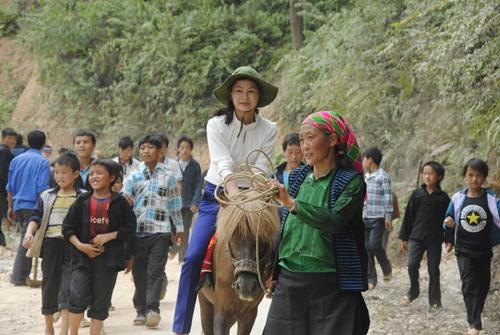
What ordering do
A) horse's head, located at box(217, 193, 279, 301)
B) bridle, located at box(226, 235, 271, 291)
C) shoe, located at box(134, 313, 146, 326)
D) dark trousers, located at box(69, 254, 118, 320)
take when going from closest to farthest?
bridle, located at box(226, 235, 271, 291), horse's head, located at box(217, 193, 279, 301), dark trousers, located at box(69, 254, 118, 320), shoe, located at box(134, 313, 146, 326)

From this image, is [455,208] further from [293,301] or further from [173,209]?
[293,301]

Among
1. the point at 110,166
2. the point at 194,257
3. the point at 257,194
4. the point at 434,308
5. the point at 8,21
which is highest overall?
the point at 8,21

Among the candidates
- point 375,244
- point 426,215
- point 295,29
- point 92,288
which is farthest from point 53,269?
point 295,29

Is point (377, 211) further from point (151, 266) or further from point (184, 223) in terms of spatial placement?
point (184, 223)

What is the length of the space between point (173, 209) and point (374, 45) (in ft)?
24.3

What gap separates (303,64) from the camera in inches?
688

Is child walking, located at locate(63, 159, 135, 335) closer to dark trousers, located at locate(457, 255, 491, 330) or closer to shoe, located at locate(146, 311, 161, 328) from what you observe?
shoe, located at locate(146, 311, 161, 328)

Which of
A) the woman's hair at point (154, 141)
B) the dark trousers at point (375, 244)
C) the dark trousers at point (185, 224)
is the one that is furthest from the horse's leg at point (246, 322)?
the dark trousers at point (185, 224)

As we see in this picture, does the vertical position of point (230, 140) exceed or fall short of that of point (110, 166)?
it exceeds it

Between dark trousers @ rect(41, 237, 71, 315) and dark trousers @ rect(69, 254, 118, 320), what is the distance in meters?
0.60

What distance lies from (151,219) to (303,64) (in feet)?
30.2

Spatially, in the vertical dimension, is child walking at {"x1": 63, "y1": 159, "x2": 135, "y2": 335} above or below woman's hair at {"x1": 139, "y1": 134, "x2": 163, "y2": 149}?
below

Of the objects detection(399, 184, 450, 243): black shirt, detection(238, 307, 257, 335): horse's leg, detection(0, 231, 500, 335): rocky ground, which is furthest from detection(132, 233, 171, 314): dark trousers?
detection(399, 184, 450, 243): black shirt

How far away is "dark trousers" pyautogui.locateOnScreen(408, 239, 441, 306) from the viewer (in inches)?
389
